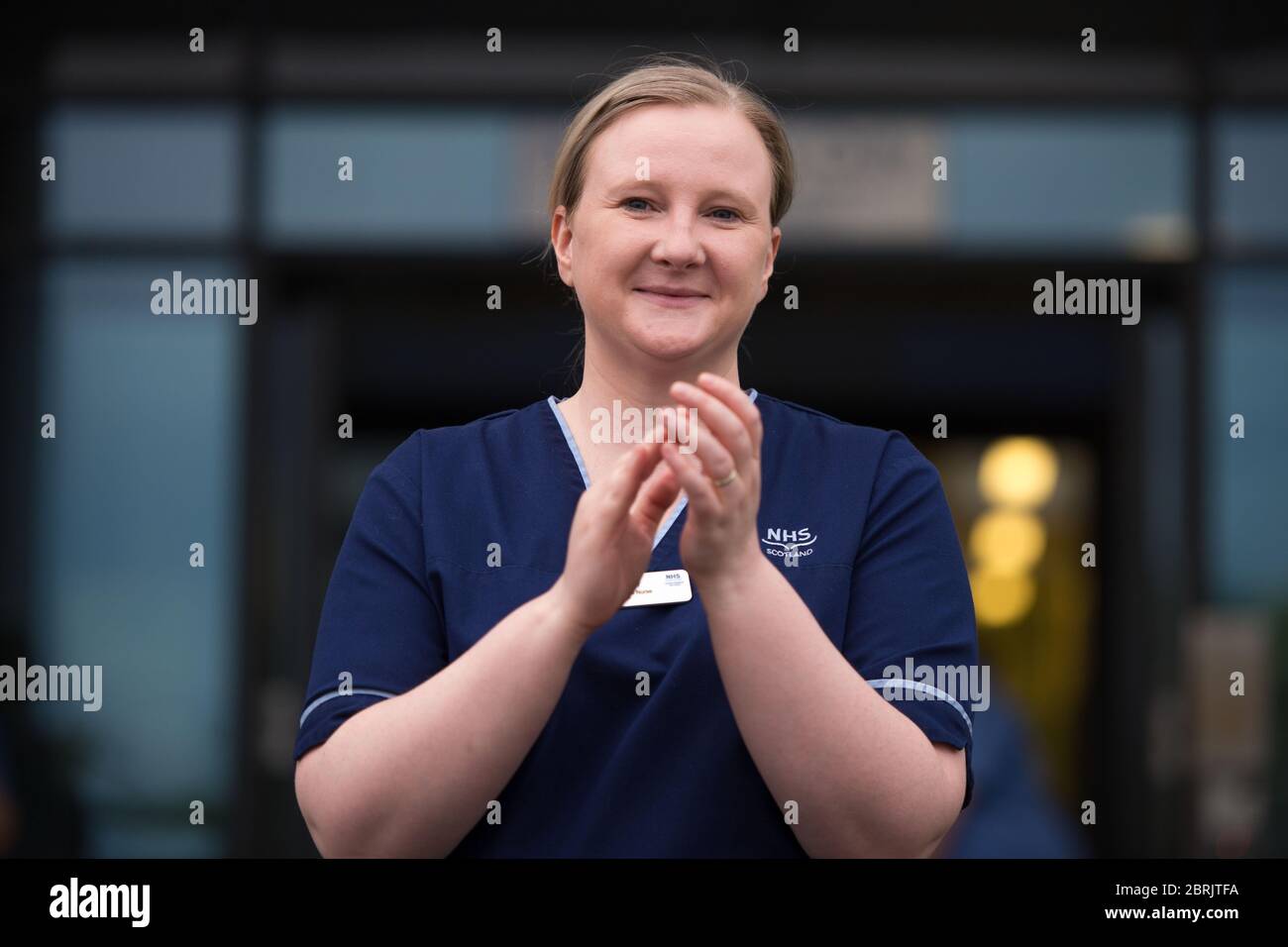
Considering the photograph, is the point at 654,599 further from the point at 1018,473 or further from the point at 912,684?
the point at 1018,473

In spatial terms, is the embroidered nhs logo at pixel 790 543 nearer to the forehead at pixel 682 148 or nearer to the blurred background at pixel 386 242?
the forehead at pixel 682 148

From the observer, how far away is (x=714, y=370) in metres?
1.66

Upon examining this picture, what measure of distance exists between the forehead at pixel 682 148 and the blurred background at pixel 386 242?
12.3 feet

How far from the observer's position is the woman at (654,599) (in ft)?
4.85

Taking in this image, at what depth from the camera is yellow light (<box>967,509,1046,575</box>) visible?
7.79 metres

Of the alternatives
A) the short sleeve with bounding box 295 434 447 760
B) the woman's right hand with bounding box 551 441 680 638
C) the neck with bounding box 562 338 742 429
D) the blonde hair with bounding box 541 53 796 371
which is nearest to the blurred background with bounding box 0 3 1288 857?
the blonde hair with bounding box 541 53 796 371

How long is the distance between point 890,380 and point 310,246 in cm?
247

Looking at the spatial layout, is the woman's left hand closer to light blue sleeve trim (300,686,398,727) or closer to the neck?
the neck

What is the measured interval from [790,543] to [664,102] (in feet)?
1.53

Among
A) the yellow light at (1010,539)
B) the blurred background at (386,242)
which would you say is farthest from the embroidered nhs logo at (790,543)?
the yellow light at (1010,539)

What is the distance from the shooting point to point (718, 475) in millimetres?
1465

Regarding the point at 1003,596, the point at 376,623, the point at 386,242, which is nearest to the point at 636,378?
the point at 376,623
